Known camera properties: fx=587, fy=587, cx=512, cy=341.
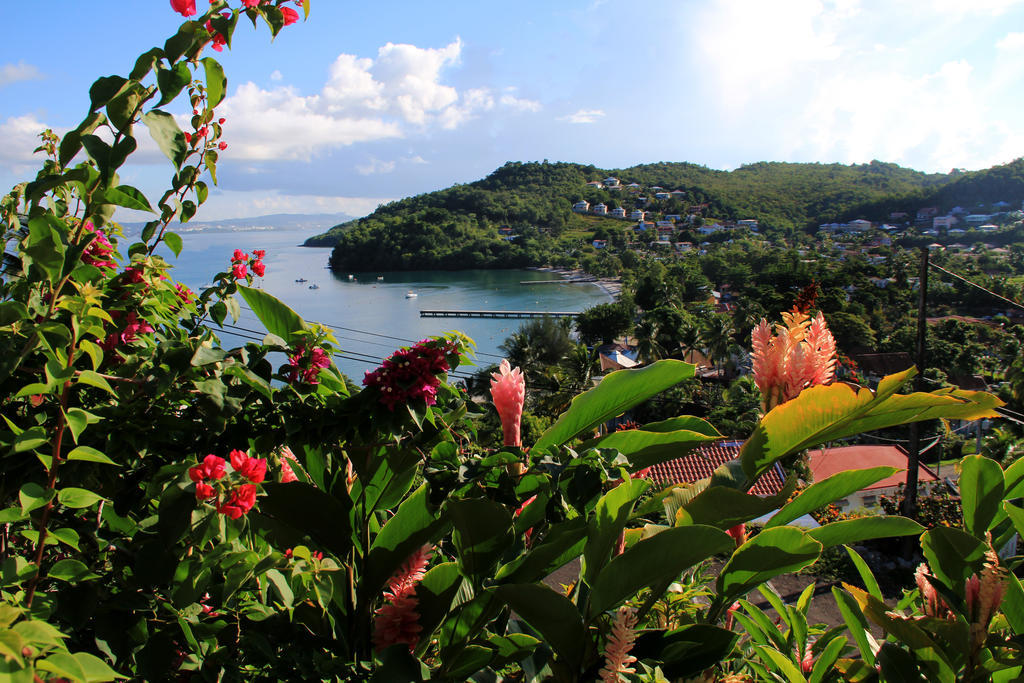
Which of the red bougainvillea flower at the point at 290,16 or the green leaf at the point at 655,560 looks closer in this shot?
the green leaf at the point at 655,560

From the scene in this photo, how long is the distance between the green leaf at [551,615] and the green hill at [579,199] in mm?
58725

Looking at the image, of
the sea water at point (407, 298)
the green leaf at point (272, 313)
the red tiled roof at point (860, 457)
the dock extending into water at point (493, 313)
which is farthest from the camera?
the dock extending into water at point (493, 313)

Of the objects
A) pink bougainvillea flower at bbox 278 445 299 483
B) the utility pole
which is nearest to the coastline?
the utility pole

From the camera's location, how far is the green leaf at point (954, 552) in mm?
884

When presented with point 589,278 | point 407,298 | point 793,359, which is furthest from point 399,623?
point 589,278

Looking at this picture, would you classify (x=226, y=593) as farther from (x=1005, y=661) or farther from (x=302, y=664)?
(x=1005, y=661)

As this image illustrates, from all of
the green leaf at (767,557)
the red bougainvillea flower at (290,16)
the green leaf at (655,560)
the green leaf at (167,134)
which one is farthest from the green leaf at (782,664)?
the red bougainvillea flower at (290,16)

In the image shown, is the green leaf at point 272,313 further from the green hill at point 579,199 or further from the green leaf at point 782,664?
the green hill at point 579,199

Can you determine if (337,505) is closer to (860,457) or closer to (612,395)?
(612,395)

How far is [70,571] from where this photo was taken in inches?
30.6

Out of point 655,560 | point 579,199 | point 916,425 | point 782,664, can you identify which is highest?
point 579,199

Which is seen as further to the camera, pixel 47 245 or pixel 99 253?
pixel 99 253

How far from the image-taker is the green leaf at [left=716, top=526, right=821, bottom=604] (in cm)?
80

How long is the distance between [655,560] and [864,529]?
365mm
